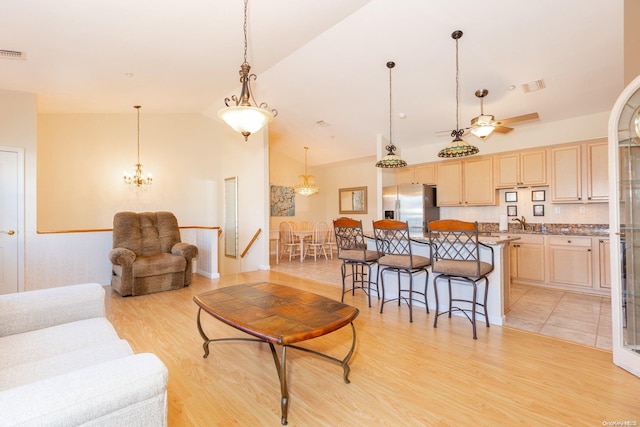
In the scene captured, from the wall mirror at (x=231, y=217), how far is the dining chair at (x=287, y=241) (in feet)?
3.90

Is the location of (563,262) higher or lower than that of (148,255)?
lower

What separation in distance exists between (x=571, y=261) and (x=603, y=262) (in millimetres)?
340

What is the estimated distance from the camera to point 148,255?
4.65 meters

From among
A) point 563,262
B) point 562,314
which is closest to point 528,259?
point 563,262

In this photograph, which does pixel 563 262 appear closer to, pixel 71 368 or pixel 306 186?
pixel 306 186

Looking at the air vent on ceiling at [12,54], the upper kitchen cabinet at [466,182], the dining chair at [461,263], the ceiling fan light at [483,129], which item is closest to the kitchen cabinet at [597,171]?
the upper kitchen cabinet at [466,182]

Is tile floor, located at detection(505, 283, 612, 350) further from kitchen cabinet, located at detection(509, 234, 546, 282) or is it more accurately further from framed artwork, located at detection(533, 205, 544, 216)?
framed artwork, located at detection(533, 205, 544, 216)

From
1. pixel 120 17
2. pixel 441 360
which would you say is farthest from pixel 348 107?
pixel 441 360

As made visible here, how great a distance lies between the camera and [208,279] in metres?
5.28

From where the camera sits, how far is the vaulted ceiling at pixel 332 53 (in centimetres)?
287

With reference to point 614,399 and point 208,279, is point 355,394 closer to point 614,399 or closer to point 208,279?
point 614,399

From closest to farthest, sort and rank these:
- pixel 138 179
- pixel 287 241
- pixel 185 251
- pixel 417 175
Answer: pixel 185 251 → pixel 138 179 → pixel 417 175 → pixel 287 241

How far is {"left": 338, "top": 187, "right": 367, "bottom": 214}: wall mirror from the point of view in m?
8.61

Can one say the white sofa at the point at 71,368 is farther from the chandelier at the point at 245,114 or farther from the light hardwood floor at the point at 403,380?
the chandelier at the point at 245,114
